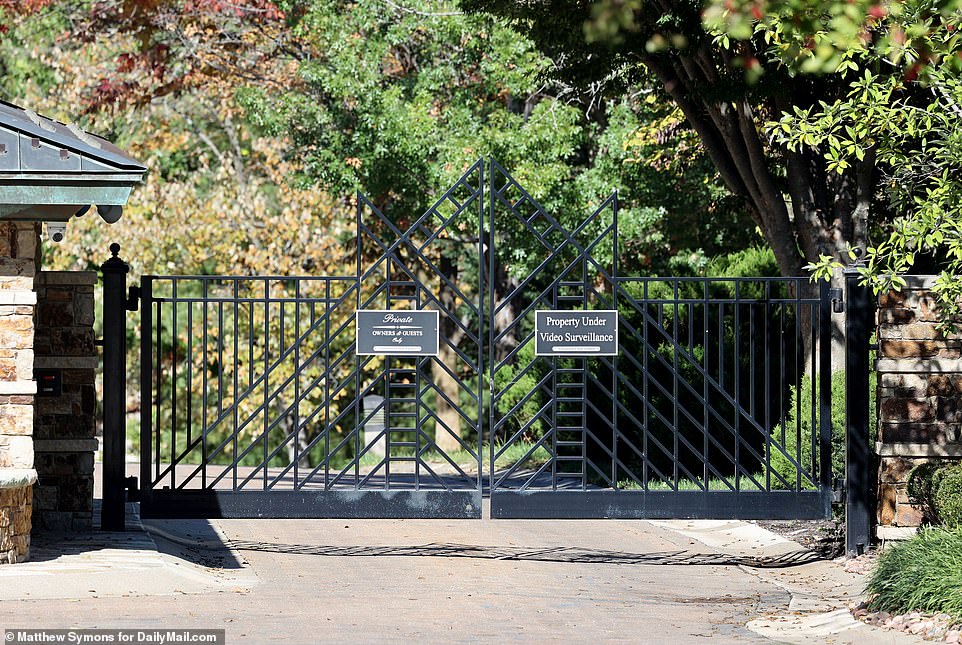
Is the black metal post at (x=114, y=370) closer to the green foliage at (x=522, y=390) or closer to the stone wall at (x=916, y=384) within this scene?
the stone wall at (x=916, y=384)

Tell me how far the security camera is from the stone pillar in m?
0.19

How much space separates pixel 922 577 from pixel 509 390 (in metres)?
10.6

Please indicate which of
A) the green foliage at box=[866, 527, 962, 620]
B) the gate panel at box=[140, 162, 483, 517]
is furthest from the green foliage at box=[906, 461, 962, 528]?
the gate panel at box=[140, 162, 483, 517]

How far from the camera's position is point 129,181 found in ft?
27.6

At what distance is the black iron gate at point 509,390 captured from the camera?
33.0 ft

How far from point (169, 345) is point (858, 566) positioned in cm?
1973

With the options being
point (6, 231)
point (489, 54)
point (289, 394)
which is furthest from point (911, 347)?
point (289, 394)

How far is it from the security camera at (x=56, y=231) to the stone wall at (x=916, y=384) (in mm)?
6201

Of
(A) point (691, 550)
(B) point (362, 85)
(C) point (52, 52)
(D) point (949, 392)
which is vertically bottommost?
(A) point (691, 550)

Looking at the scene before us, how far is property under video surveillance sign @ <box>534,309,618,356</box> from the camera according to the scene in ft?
33.1

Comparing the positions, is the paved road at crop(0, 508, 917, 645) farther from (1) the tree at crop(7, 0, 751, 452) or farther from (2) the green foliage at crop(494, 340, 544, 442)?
(1) the tree at crop(7, 0, 751, 452)

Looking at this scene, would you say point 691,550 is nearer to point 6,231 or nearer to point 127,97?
point 6,231

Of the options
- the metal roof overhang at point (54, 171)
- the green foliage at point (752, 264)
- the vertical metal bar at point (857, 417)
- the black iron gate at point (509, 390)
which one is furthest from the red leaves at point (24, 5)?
the vertical metal bar at point (857, 417)

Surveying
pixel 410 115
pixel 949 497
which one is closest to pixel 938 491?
pixel 949 497
